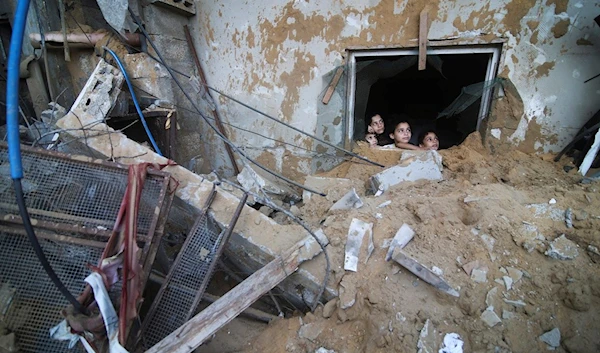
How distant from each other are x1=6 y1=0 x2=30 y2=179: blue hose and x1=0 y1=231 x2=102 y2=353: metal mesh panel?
0.92 metres

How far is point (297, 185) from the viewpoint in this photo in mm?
3686

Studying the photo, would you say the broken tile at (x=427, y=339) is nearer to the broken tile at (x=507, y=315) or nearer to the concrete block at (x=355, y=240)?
the broken tile at (x=507, y=315)

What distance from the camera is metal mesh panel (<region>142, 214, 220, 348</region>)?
2.29 metres

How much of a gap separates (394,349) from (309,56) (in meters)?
3.53

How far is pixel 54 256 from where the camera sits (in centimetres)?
208

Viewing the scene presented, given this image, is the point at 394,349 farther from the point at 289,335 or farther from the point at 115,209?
the point at 115,209

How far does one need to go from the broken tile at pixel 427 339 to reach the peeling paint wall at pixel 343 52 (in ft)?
8.27

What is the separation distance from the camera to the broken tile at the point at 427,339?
6.97ft

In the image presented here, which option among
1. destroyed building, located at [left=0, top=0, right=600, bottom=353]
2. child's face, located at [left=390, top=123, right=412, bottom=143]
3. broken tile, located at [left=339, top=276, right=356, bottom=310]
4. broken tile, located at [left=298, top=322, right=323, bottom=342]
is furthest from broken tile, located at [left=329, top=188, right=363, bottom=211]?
child's face, located at [left=390, top=123, right=412, bottom=143]

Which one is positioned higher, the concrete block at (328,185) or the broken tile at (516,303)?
the concrete block at (328,185)

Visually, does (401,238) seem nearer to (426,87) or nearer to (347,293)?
(347,293)

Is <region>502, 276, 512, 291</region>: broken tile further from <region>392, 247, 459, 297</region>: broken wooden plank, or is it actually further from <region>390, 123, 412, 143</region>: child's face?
<region>390, 123, 412, 143</region>: child's face

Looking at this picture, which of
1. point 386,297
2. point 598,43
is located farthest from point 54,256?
point 598,43

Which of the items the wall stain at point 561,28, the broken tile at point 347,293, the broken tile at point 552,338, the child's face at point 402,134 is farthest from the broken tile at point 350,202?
the wall stain at point 561,28
